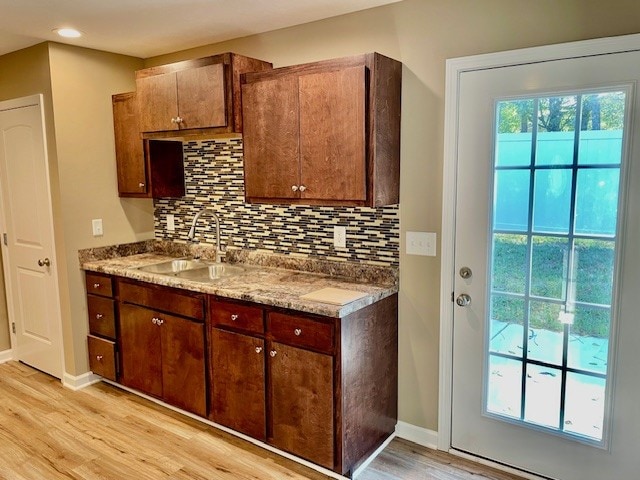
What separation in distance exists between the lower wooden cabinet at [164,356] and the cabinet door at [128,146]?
34.3 inches

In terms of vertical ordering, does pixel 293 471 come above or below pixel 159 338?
below

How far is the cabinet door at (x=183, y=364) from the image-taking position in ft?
9.25

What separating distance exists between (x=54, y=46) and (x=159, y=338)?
200 centimetres

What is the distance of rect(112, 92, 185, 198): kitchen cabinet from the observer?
3.39m

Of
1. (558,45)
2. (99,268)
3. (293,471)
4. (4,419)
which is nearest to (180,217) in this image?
(99,268)

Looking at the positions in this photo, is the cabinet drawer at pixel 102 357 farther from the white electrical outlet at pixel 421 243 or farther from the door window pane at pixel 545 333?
the door window pane at pixel 545 333

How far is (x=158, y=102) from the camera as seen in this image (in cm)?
305

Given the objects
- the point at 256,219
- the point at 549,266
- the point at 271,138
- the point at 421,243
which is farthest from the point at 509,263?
the point at 256,219

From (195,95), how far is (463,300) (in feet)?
6.20

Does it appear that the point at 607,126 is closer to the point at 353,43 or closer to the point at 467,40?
the point at 467,40

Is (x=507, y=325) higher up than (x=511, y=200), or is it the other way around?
(x=511, y=200)

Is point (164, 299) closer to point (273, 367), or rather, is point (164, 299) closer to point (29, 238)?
point (273, 367)

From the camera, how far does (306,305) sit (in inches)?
91.1

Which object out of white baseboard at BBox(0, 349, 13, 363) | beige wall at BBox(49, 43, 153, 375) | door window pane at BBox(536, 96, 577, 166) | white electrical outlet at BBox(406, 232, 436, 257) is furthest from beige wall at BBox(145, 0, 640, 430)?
white baseboard at BBox(0, 349, 13, 363)
